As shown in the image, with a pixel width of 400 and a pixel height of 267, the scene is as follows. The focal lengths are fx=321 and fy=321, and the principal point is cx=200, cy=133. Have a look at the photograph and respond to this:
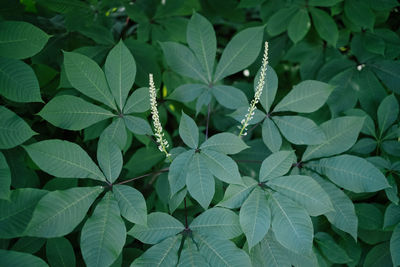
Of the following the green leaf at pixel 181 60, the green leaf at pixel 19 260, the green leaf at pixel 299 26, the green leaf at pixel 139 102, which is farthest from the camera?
the green leaf at pixel 299 26

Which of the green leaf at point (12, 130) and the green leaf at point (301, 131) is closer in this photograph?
the green leaf at point (12, 130)

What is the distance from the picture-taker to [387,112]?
72.4 inches

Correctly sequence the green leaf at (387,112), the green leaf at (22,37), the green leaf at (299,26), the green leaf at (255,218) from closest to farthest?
1. the green leaf at (255,218)
2. the green leaf at (22,37)
3. the green leaf at (387,112)
4. the green leaf at (299,26)

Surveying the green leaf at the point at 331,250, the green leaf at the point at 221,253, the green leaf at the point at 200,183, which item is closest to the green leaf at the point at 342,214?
the green leaf at the point at 331,250

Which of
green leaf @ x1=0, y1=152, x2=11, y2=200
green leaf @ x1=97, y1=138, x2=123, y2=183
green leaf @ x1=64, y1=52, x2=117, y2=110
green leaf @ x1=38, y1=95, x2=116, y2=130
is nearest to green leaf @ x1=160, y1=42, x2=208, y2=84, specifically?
green leaf @ x1=64, y1=52, x2=117, y2=110

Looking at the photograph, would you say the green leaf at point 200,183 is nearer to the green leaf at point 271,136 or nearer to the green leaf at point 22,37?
the green leaf at point 271,136

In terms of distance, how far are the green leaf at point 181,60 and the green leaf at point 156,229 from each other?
762mm

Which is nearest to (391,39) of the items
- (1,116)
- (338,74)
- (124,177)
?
(338,74)

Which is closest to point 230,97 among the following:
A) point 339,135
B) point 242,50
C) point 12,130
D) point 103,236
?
point 242,50

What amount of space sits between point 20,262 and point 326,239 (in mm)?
1402

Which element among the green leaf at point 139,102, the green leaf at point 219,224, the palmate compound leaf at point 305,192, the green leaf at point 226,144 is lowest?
the green leaf at point 219,224

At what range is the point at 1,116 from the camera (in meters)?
1.28

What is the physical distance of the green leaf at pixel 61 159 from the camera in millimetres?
1247

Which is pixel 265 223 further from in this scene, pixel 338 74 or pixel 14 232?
pixel 338 74
